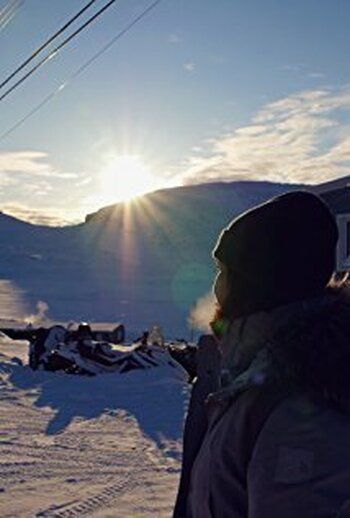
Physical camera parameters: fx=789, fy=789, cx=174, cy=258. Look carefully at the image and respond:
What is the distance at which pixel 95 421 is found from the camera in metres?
10.2

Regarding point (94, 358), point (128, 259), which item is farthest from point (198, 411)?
point (128, 259)

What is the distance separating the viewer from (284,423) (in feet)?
4.45

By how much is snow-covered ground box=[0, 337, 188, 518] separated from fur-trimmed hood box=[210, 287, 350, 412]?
183 inches

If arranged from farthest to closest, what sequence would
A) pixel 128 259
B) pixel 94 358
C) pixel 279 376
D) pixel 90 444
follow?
pixel 128 259, pixel 94 358, pixel 90 444, pixel 279 376

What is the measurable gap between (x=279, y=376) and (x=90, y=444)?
7.47 meters

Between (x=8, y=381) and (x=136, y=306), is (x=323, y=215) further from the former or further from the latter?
A: (x=136, y=306)

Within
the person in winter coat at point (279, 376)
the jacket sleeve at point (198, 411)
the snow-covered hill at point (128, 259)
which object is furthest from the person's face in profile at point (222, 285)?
the snow-covered hill at point (128, 259)

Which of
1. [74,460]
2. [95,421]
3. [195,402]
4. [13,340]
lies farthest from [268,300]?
[13,340]

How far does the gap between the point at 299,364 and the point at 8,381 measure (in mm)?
13581

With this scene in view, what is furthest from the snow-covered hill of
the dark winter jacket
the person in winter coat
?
the dark winter jacket

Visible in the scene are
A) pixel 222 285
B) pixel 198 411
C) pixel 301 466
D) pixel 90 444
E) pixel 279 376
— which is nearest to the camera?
pixel 301 466

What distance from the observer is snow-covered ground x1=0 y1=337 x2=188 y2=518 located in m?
6.26

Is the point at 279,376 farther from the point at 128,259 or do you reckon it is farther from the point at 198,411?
the point at 128,259

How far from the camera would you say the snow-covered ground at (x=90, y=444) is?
6.26 m
